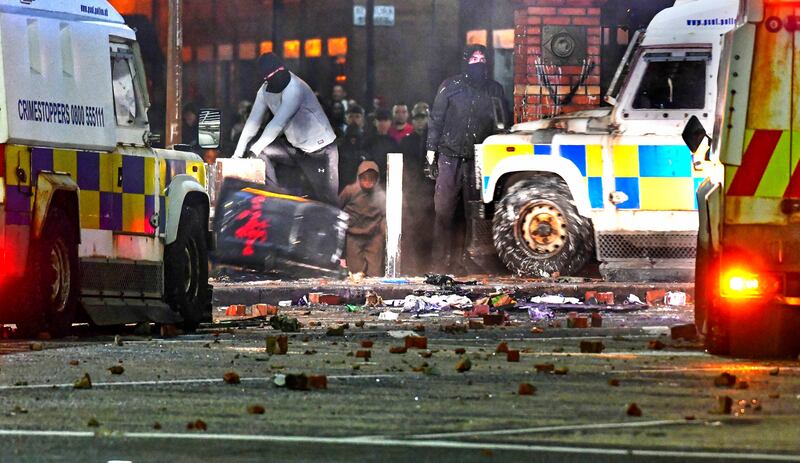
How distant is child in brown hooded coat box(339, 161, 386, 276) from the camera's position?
20594mm

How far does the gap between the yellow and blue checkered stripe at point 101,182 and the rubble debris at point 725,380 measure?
14.8 feet

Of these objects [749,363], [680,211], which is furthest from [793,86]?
[680,211]

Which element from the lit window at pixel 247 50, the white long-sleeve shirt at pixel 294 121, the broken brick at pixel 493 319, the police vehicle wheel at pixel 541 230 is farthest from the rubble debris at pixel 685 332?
the lit window at pixel 247 50

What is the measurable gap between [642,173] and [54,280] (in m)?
7.24

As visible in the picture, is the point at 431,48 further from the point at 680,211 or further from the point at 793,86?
the point at 793,86

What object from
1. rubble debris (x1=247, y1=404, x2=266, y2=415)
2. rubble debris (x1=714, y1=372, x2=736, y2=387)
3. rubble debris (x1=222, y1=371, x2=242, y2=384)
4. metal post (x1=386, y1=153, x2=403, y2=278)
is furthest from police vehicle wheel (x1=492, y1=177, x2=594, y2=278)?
rubble debris (x1=247, y1=404, x2=266, y2=415)

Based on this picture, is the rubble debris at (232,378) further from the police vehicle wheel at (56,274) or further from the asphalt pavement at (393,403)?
the police vehicle wheel at (56,274)

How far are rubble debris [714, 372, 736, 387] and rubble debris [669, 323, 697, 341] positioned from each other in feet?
10.4

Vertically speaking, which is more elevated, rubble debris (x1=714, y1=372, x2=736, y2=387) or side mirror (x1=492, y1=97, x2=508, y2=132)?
side mirror (x1=492, y1=97, x2=508, y2=132)

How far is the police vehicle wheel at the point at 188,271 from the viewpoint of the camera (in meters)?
14.1

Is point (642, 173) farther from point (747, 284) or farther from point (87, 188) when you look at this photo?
point (747, 284)

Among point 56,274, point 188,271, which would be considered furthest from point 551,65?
point 56,274

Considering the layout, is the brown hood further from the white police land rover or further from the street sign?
the white police land rover

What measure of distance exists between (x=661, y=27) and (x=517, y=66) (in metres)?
3.30
